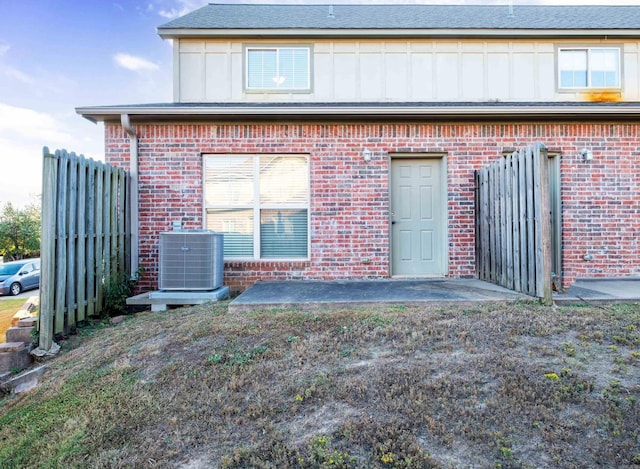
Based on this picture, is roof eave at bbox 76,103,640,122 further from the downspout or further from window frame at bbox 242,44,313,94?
window frame at bbox 242,44,313,94

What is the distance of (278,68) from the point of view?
7.34 meters

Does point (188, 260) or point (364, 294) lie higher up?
point (188, 260)

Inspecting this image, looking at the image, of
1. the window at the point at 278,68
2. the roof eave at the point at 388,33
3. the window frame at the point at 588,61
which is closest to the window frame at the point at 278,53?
the window at the point at 278,68

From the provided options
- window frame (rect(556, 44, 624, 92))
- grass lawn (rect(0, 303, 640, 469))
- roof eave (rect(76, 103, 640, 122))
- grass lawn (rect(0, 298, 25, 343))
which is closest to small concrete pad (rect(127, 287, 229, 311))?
grass lawn (rect(0, 303, 640, 469))

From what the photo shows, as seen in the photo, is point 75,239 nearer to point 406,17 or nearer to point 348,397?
point 348,397

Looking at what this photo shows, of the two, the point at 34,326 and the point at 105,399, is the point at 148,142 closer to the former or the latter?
the point at 34,326

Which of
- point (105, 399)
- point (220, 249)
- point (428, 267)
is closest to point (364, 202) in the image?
point (428, 267)

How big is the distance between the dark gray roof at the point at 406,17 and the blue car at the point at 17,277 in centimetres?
1349

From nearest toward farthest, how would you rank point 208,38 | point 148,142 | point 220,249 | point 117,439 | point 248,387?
point 117,439 → point 248,387 → point 220,249 → point 148,142 → point 208,38

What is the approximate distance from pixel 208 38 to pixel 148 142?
2636mm

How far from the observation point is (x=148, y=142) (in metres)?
6.12

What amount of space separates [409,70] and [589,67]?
3.44m

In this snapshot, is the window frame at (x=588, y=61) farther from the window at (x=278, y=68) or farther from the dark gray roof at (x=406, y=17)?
the window at (x=278, y=68)

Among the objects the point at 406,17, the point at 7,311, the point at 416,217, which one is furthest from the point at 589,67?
the point at 7,311
